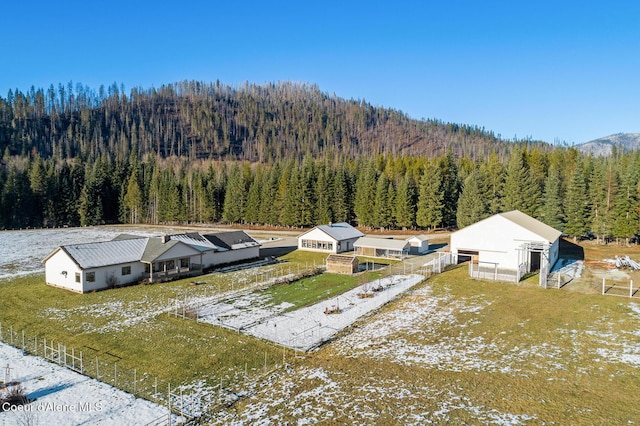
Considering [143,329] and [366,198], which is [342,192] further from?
[143,329]

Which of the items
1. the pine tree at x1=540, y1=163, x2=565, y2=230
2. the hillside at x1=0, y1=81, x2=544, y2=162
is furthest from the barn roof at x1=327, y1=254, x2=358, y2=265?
the hillside at x1=0, y1=81, x2=544, y2=162

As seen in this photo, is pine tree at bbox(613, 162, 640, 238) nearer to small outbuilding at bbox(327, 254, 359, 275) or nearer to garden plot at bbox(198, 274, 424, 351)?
small outbuilding at bbox(327, 254, 359, 275)

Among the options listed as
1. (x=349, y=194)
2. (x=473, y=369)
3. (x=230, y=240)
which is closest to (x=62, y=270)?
(x=230, y=240)

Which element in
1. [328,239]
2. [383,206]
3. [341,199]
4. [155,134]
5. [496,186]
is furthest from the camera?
[155,134]

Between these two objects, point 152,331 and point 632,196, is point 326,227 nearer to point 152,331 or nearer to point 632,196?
point 152,331

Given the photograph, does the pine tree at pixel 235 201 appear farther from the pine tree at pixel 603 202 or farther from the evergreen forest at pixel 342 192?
the pine tree at pixel 603 202

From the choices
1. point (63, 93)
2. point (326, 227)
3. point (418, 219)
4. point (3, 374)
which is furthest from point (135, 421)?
point (63, 93)

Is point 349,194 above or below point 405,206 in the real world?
above
